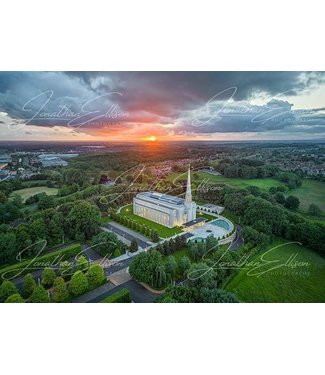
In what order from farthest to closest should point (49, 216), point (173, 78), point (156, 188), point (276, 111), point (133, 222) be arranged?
point (133, 222), point (156, 188), point (49, 216), point (276, 111), point (173, 78)

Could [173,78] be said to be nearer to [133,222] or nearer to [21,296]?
[133,222]

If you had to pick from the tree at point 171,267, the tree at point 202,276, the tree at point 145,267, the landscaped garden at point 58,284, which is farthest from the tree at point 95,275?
the tree at point 202,276

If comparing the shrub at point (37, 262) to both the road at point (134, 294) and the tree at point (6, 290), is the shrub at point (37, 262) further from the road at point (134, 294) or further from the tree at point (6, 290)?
the road at point (134, 294)

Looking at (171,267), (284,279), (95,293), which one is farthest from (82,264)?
(284,279)

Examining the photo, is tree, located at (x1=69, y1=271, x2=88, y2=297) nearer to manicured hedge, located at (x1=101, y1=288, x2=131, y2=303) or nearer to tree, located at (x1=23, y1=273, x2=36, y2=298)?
manicured hedge, located at (x1=101, y1=288, x2=131, y2=303)

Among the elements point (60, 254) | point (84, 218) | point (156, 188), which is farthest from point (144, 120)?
point (60, 254)

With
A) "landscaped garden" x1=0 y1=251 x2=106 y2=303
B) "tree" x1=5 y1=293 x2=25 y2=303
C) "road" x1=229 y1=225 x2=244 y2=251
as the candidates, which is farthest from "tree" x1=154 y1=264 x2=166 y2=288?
"tree" x1=5 y1=293 x2=25 y2=303

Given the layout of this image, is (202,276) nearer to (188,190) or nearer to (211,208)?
(188,190)
